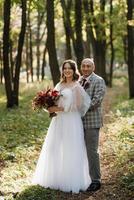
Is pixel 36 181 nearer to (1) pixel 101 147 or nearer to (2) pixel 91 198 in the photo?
(2) pixel 91 198

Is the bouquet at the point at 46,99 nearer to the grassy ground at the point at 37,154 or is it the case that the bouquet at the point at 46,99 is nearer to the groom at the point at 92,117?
the groom at the point at 92,117

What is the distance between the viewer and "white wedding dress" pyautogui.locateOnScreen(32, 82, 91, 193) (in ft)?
30.3

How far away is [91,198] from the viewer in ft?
29.0

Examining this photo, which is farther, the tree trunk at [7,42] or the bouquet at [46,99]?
the tree trunk at [7,42]

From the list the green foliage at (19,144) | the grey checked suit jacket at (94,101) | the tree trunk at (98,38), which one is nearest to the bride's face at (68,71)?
the grey checked suit jacket at (94,101)

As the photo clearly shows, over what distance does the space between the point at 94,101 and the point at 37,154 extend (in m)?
3.74

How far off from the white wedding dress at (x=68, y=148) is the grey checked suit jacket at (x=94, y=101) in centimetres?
12

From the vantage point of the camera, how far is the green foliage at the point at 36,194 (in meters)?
8.54

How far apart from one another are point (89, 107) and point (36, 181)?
5.88 ft

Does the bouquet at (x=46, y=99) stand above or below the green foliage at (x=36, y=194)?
above

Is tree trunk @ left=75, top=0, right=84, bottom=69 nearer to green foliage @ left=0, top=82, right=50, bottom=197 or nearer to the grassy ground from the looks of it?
green foliage @ left=0, top=82, right=50, bottom=197

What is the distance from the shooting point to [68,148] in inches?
367

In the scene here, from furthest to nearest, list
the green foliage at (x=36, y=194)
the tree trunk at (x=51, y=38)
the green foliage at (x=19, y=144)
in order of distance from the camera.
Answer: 1. the tree trunk at (x=51, y=38)
2. the green foliage at (x=19, y=144)
3. the green foliage at (x=36, y=194)

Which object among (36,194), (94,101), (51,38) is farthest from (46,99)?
(51,38)
